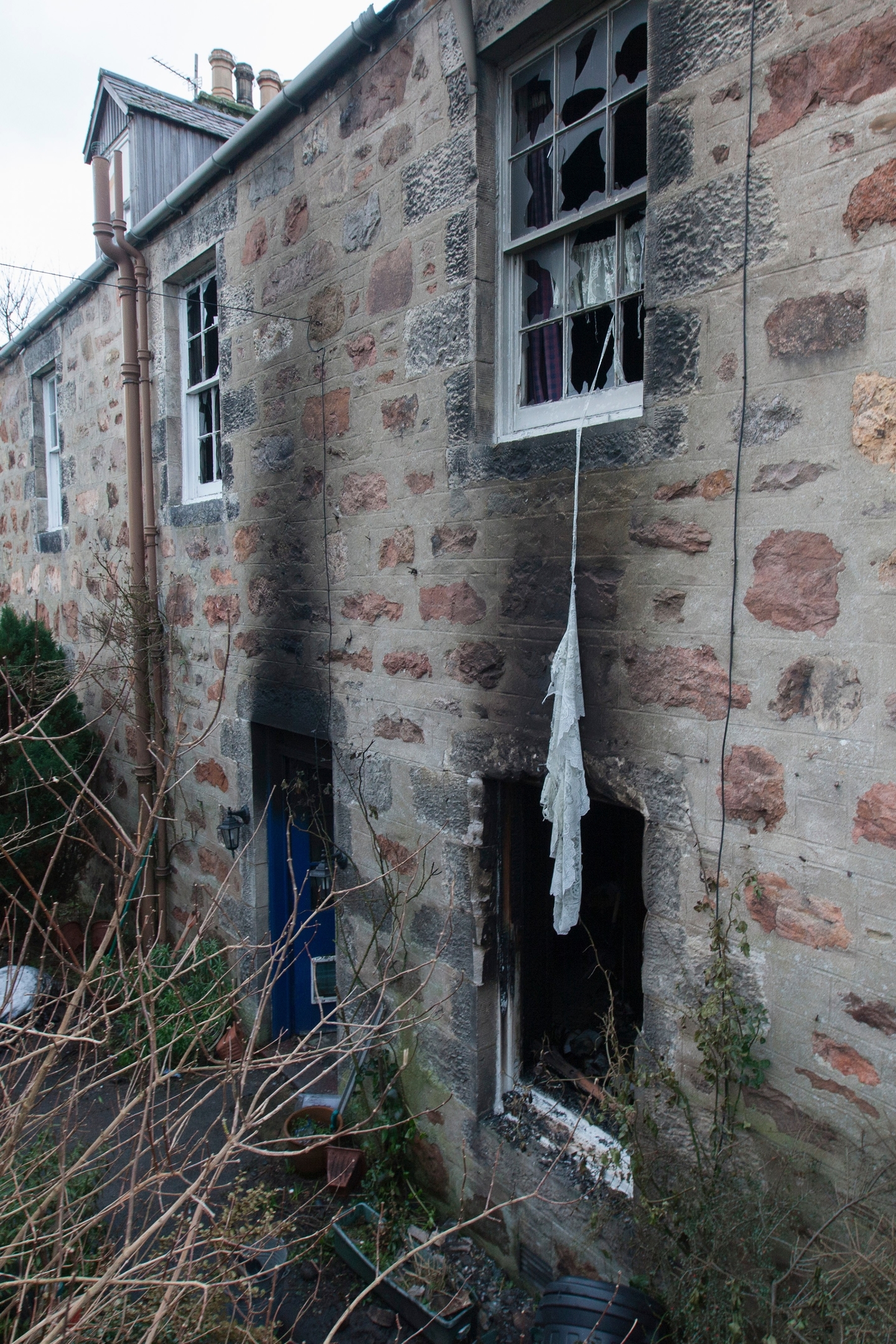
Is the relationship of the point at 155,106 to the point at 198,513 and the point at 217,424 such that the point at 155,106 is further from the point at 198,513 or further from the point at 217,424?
the point at 198,513

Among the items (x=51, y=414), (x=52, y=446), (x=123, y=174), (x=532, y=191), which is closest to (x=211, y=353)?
(x=123, y=174)

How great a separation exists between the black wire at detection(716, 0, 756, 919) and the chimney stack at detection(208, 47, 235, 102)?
10.2 metres

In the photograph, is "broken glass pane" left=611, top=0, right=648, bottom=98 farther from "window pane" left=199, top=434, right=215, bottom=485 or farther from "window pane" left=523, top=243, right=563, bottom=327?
"window pane" left=199, top=434, right=215, bottom=485

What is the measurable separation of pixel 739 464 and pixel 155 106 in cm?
663

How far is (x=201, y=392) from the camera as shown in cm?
638

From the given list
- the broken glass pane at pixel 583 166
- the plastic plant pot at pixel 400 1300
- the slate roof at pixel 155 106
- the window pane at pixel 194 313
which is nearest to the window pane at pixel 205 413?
the window pane at pixel 194 313

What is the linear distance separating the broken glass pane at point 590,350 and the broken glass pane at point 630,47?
0.79m

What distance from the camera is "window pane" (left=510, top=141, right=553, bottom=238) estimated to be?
3.60 metres

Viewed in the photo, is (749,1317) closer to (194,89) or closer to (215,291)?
(215,291)

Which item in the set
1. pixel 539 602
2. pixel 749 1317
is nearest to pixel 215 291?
pixel 539 602

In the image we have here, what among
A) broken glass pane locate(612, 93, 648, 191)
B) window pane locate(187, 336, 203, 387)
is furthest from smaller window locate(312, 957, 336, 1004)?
broken glass pane locate(612, 93, 648, 191)

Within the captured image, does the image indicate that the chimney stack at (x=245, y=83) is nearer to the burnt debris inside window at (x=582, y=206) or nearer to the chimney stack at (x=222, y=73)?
the chimney stack at (x=222, y=73)

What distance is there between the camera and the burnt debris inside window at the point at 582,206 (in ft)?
10.8

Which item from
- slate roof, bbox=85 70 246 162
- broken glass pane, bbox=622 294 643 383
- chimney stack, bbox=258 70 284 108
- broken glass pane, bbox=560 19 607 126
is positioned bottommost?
broken glass pane, bbox=622 294 643 383
